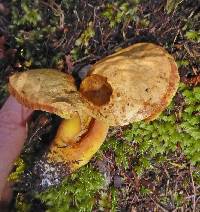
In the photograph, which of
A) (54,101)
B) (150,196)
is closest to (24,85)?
(54,101)

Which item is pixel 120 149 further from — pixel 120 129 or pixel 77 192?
pixel 77 192

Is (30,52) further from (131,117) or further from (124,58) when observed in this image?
(131,117)

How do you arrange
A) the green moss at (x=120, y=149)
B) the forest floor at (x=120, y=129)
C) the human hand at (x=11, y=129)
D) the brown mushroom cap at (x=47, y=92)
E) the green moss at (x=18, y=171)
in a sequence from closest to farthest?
the brown mushroom cap at (x=47, y=92) < the human hand at (x=11, y=129) < the forest floor at (x=120, y=129) < the green moss at (x=120, y=149) < the green moss at (x=18, y=171)

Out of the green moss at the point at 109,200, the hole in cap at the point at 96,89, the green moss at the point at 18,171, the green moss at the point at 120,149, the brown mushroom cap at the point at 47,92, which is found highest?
the brown mushroom cap at the point at 47,92

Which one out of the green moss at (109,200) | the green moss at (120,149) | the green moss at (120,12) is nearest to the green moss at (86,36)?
the green moss at (120,12)

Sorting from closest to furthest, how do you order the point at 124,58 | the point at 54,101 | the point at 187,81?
the point at 54,101 < the point at 124,58 < the point at 187,81

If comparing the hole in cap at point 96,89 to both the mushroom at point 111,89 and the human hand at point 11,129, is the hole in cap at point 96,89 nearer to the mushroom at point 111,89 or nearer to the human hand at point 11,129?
the mushroom at point 111,89

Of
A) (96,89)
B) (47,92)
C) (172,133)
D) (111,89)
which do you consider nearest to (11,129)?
(47,92)
